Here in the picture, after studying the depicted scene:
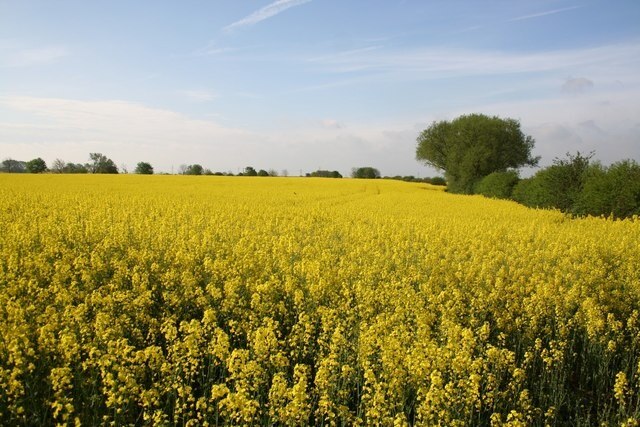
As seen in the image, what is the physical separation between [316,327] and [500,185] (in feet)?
113

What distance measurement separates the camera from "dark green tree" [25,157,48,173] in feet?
231

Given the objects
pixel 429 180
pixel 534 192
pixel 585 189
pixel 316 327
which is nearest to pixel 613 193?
pixel 585 189

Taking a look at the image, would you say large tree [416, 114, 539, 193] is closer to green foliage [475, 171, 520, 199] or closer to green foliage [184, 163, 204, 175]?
green foliage [475, 171, 520, 199]

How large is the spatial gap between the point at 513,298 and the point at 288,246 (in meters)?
4.76

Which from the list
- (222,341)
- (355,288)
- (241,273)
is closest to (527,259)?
(355,288)

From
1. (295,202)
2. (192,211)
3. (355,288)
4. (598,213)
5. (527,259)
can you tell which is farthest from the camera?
(295,202)

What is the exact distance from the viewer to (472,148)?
165 ft

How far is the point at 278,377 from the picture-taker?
393cm

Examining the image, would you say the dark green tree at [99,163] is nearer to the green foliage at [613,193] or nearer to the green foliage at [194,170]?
the green foliage at [194,170]

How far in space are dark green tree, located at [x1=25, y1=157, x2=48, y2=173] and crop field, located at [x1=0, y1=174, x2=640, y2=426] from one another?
6640 cm

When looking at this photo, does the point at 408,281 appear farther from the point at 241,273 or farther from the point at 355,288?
the point at 241,273

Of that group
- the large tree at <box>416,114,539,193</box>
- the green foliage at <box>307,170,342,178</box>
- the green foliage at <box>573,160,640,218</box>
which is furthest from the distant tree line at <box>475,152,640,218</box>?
the green foliage at <box>307,170,342,178</box>

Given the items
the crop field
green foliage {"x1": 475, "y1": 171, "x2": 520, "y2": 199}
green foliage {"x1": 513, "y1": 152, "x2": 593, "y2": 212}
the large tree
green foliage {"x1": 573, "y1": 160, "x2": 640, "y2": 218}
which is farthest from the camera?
the large tree

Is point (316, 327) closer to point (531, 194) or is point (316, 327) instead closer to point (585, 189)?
point (585, 189)
